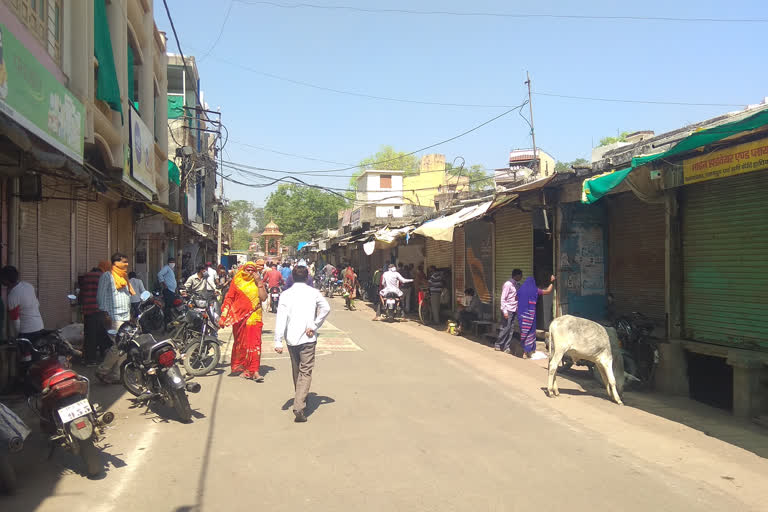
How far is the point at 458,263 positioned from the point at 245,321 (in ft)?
33.4

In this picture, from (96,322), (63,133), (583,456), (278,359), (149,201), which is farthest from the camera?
(149,201)

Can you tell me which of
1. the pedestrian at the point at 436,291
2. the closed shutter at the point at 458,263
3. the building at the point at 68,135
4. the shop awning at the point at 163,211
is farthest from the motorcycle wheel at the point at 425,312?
the building at the point at 68,135

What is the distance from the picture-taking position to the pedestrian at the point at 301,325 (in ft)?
22.0

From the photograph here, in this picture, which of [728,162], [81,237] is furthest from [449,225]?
[81,237]

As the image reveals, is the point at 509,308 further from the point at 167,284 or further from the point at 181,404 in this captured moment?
the point at 167,284

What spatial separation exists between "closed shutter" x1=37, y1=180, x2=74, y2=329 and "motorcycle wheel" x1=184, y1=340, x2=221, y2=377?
305 cm

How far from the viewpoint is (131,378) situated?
7.43m

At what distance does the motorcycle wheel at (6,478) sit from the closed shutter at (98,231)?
368 inches

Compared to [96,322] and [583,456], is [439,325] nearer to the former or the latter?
[96,322]

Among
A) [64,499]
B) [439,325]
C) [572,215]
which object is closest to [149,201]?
[439,325]

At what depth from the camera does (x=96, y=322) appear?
975 centimetres

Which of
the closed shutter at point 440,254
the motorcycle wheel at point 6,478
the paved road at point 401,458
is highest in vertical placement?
the closed shutter at point 440,254

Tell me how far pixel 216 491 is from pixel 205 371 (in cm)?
495

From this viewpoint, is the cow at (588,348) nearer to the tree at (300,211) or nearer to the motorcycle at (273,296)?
the motorcycle at (273,296)
